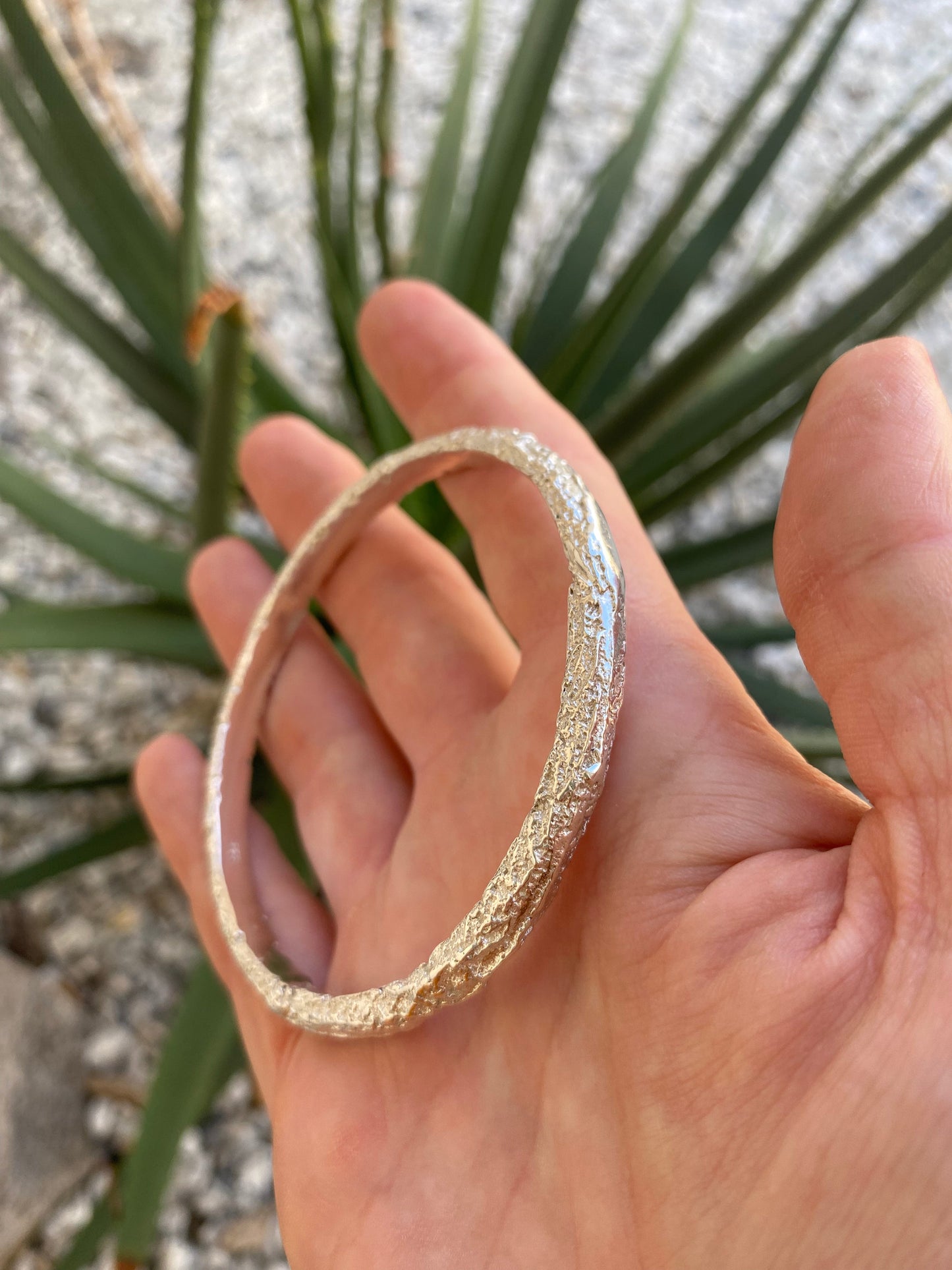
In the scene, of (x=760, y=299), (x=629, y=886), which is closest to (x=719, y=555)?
(x=760, y=299)

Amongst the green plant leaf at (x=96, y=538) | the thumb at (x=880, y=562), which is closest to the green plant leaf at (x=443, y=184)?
the green plant leaf at (x=96, y=538)

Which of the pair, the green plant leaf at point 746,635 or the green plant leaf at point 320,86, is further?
the green plant leaf at point 746,635

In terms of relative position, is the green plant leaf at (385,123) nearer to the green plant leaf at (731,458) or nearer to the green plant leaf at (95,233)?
the green plant leaf at (95,233)

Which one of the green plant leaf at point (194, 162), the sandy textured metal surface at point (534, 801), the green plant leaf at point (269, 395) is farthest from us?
the green plant leaf at point (269, 395)

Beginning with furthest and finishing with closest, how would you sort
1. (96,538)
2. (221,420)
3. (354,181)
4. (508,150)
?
(354,181) → (96,538) → (508,150) → (221,420)

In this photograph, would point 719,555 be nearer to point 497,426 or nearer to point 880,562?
point 497,426

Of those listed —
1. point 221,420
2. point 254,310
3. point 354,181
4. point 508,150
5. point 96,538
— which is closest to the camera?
point 221,420

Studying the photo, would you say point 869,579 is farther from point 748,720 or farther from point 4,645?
point 4,645

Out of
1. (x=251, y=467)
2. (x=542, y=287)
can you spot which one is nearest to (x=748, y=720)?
(x=251, y=467)
